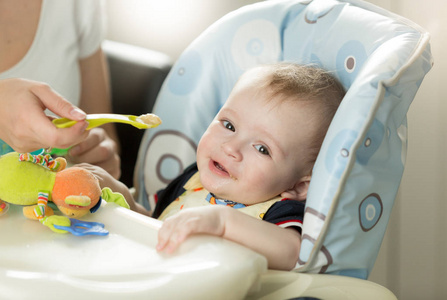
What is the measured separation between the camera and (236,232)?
665 millimetres

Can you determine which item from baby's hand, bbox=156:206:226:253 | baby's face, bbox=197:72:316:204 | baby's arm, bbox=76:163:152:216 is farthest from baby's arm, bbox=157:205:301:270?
baby's arm, bbox=76:163:152:216

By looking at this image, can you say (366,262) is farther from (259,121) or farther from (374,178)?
(259,121)

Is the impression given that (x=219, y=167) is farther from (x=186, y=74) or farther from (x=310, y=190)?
(x=186, y=74)

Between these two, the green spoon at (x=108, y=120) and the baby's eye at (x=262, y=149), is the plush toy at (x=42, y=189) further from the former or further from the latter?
the baby's eye at (x=262, y=149)

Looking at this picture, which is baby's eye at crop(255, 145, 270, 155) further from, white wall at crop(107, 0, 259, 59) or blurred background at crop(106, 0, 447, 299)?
white wall at crop(107, 0, 259, 59)

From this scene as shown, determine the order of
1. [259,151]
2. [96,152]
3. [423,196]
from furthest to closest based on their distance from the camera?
[423,196] → [96,152] → [259,151]

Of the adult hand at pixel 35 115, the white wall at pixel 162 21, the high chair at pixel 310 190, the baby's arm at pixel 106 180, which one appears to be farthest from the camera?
the white wall at pixel 162 21

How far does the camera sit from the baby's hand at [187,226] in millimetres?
600

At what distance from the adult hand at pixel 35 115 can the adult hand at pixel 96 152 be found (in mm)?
306

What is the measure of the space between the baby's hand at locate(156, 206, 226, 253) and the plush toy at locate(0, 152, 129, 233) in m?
0.12

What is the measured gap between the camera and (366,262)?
73 cm

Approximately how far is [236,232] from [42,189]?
24cm

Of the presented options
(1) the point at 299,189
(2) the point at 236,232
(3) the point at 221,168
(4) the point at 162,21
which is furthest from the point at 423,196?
(4) the point at 162,21

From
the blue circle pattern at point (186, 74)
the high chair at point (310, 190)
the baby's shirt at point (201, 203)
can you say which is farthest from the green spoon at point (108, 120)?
the blue circle pattern at point (186, 74)
